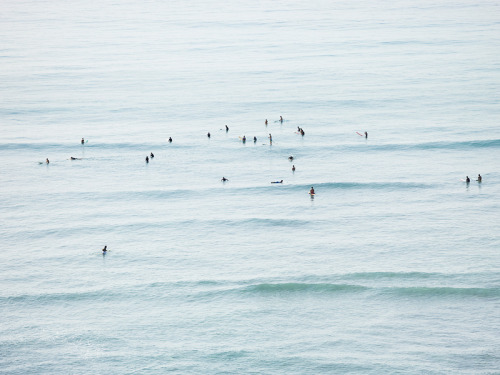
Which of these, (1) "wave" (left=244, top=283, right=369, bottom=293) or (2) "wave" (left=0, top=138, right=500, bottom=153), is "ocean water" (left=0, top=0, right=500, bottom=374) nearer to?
(1) "wave" (left=244, top=283, right=369, bottom=293)

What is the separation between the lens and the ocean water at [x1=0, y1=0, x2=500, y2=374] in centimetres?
4584

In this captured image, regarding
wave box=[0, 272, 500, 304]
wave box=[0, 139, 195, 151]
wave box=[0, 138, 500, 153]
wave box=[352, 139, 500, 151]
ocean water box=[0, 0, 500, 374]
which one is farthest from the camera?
wave box=[0, 139, 195, 151]

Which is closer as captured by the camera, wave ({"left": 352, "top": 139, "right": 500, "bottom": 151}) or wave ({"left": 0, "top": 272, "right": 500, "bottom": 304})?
wave ({"left": 0, "top": 272, "right": 500, "bottom": 304})

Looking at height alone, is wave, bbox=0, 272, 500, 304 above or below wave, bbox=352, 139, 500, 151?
below

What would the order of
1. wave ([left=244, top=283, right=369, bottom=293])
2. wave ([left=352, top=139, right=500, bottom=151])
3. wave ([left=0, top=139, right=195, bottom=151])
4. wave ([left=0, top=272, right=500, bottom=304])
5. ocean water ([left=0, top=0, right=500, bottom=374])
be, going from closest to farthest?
1. ocean water ([left=0, top=0, right=500, bottom=374])
2. wave ([left=0, top=272, right=500, bottom=304])
3. wave ([left=244, top=283, right=369, bottom=293])
4. wave ([left=352, top=139, right=500, bottom=151])
5. wave ([left=0, top=139, right=195, bottom=151])

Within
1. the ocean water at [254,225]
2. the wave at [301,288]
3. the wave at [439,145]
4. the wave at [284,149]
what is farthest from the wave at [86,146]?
the wave at [301,288]

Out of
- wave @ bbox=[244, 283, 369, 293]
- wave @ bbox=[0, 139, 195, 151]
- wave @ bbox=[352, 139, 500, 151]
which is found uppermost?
wave @ bbox=[0, 139, 195, 151]

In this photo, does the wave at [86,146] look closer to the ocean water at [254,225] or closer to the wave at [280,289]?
the ocean water at [254,225]

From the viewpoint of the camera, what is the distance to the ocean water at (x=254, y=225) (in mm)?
45844

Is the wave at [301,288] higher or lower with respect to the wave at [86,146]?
lower

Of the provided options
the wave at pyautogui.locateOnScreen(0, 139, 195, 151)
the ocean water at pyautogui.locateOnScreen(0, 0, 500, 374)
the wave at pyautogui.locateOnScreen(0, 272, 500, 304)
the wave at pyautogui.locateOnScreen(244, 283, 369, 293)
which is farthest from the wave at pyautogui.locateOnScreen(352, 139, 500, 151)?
the wave at pyautogui.locateOnScreen(244, 283, 369, 293)

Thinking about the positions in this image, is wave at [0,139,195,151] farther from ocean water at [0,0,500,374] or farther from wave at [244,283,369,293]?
wave at [244,283,369,293]

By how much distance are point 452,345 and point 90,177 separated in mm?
45880

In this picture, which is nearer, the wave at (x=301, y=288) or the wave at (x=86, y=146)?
the wave at (x=301, y=288)
